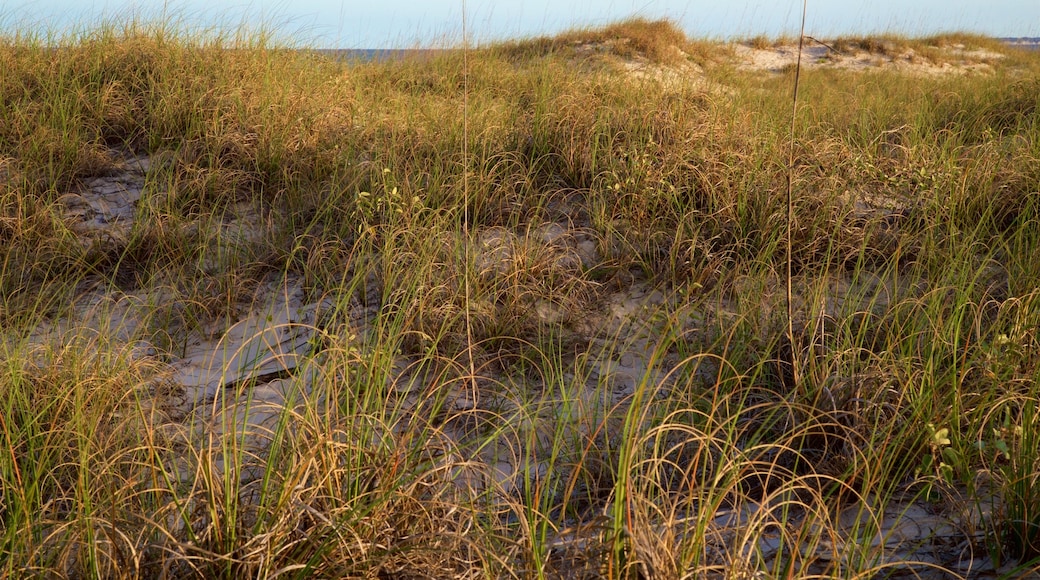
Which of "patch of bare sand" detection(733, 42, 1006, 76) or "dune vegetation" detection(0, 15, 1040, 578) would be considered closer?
"dune vegetation" detection(0, 15, 1040, 578)

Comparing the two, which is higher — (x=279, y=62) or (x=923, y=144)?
(x=279, y=62)

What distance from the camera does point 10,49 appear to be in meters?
5.52

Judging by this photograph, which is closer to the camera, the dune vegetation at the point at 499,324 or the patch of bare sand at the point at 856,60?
the dune vegetation at the point at 499,324

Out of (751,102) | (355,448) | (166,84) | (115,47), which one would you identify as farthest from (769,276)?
(115,47)

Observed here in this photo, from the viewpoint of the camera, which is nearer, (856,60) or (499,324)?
(499,324)

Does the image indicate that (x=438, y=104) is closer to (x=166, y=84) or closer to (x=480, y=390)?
(x=166, y=84)

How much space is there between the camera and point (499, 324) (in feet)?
9.84

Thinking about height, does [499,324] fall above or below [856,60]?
below

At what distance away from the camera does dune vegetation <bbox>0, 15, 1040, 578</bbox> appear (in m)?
1.71

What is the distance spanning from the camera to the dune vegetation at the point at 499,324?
1.71 m

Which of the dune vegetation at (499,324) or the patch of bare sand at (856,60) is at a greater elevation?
the patch of bare sand at (856,60)

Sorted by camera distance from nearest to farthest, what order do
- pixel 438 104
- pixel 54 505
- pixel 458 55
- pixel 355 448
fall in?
pixel 355 448, pixel 54 505, pixel 438 104, pixel 458 55

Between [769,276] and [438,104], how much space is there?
2.79 meters

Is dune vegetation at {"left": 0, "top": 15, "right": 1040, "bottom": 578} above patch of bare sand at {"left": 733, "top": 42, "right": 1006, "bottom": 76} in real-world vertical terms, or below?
below
